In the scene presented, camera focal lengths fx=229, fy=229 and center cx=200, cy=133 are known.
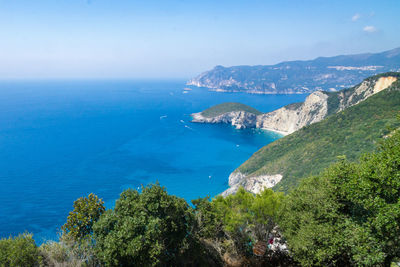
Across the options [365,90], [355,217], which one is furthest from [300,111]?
[355,217]

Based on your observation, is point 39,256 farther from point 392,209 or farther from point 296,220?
point 392,209

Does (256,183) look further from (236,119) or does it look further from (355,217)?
(236,119)

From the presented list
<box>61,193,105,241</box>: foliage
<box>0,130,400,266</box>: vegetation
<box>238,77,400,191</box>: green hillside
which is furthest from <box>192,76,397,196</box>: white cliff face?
<box>61,193,105,241</box>: foliage

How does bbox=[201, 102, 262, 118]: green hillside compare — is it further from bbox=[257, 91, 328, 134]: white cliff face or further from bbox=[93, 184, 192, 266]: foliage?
bbox=[93, 184, 192, 266]: foliage

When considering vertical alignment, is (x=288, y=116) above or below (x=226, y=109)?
below

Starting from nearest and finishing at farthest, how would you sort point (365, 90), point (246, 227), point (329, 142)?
point (246, 227), point (329, 142), point (365, 90)

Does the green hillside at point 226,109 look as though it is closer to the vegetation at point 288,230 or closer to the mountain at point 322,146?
the mountain at point 322,146

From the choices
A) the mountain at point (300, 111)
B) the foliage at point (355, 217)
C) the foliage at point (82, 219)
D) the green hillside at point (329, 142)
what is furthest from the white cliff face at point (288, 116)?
the foliage at point (82, 219)
